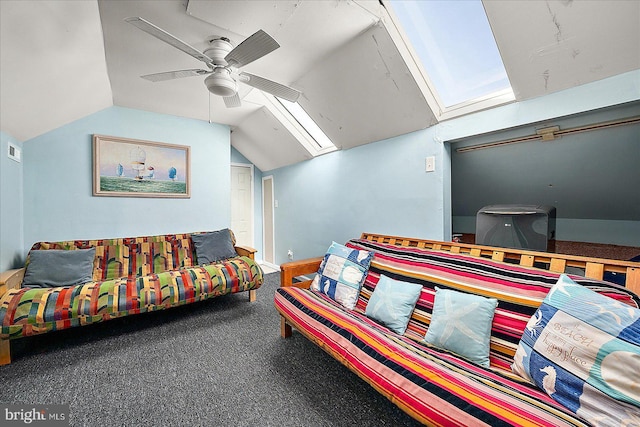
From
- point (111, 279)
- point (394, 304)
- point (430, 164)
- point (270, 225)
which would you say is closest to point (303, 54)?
point (430, 164)

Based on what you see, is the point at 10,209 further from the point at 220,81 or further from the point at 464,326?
the point at 464,326

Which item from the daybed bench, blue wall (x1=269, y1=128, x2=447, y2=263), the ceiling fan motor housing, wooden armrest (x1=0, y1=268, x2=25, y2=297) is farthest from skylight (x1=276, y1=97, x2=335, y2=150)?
wooden armrest (x1=0, y1=268, x2=25, y2=297)

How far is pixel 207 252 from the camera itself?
305 cm

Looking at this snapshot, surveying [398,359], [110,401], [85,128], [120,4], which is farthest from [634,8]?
[85,128]

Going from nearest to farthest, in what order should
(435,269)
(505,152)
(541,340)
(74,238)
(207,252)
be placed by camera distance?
(541,340) → (435,269) → (505,152) → (74,238) → (207,252)

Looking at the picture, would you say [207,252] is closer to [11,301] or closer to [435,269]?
A: [11,301]

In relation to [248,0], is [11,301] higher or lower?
lower

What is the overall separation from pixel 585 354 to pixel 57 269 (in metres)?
3.61

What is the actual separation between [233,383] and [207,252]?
1.80 metres

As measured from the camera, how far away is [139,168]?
123 inches

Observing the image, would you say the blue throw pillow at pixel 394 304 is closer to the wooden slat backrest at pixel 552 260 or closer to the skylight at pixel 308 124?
the wooden slat backrest at pixel 552 260

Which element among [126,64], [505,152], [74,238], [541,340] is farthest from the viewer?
[74,238]

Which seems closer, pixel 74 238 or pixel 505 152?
pixel 505 152

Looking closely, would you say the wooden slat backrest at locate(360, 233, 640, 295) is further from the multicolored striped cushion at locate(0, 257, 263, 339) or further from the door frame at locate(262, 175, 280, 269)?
the door frame at locate(262, 175, 280, 269)
